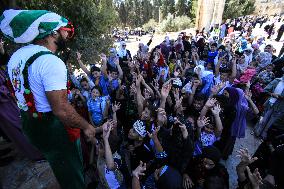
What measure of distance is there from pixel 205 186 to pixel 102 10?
6757 mm

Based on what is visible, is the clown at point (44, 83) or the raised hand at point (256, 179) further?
the raised hand at point (256, 179)

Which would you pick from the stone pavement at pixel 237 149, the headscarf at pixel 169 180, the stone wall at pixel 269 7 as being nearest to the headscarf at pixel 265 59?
the stone pavement at pixel 237 149

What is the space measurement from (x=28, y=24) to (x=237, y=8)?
37570mm

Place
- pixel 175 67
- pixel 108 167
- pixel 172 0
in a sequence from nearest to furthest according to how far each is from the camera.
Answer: pixel 108 167 < pixel 175 67 < pixel 172 0

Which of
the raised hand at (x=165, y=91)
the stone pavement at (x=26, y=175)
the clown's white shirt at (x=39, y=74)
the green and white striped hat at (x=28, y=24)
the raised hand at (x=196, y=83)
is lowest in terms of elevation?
the stone pavement at (x=26, y=175)

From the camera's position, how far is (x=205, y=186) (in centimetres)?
268

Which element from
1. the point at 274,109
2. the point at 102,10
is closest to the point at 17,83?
the point at 274,109

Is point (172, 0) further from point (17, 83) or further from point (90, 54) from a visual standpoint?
point (17, 83)

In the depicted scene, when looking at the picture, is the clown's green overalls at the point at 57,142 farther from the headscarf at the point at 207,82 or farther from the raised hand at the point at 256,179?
the headscarf at the point at 207,82

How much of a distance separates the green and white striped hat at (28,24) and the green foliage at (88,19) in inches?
212

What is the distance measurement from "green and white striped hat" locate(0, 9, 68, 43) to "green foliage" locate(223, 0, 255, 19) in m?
35.4

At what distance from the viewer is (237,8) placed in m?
33.7

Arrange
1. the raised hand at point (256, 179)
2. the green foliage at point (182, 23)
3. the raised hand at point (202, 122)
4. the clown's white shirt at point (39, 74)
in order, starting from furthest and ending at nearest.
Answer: the green foliage at point (182, 23), the raised hand at point (202, 122), the raised hand at point (256, 179), the clown's white shirt at point (39, 74)

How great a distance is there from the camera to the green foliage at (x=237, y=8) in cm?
3272
